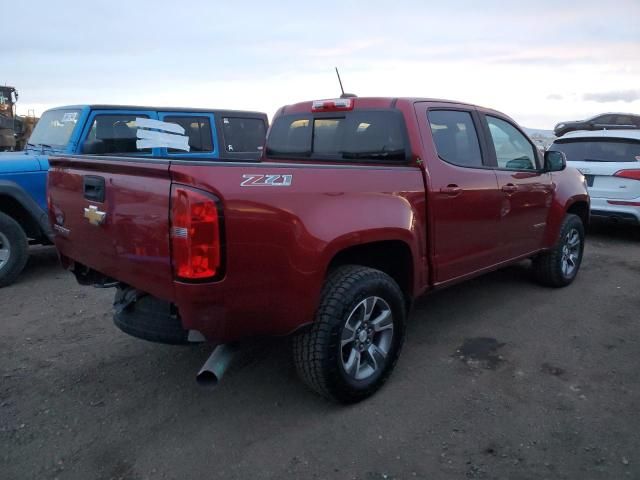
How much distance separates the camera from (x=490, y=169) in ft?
13.7

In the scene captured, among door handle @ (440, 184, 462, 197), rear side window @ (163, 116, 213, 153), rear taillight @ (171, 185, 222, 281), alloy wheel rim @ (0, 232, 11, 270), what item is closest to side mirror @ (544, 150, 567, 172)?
door handle @ (440, 184, 462, 197)

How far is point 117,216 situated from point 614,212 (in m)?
6.93

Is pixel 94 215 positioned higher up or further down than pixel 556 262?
higher up

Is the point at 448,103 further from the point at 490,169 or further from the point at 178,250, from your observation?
the point at 178,250

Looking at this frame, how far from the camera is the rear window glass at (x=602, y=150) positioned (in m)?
7.45

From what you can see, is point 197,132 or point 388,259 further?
point 197,132

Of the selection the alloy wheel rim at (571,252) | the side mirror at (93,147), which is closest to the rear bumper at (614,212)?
the alloy wheel rim at (571,252)

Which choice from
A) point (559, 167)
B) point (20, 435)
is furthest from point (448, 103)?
point (20, 435)

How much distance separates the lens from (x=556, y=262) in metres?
5.24

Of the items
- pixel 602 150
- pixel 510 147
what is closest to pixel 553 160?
pixel 510 147

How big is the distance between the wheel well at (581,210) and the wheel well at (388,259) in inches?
117

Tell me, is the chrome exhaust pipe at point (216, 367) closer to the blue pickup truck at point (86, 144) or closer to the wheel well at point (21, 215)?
the blue pickup truck at point (86, 144)

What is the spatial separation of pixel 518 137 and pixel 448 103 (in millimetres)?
1103

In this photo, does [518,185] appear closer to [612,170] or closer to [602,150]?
[612,170]
